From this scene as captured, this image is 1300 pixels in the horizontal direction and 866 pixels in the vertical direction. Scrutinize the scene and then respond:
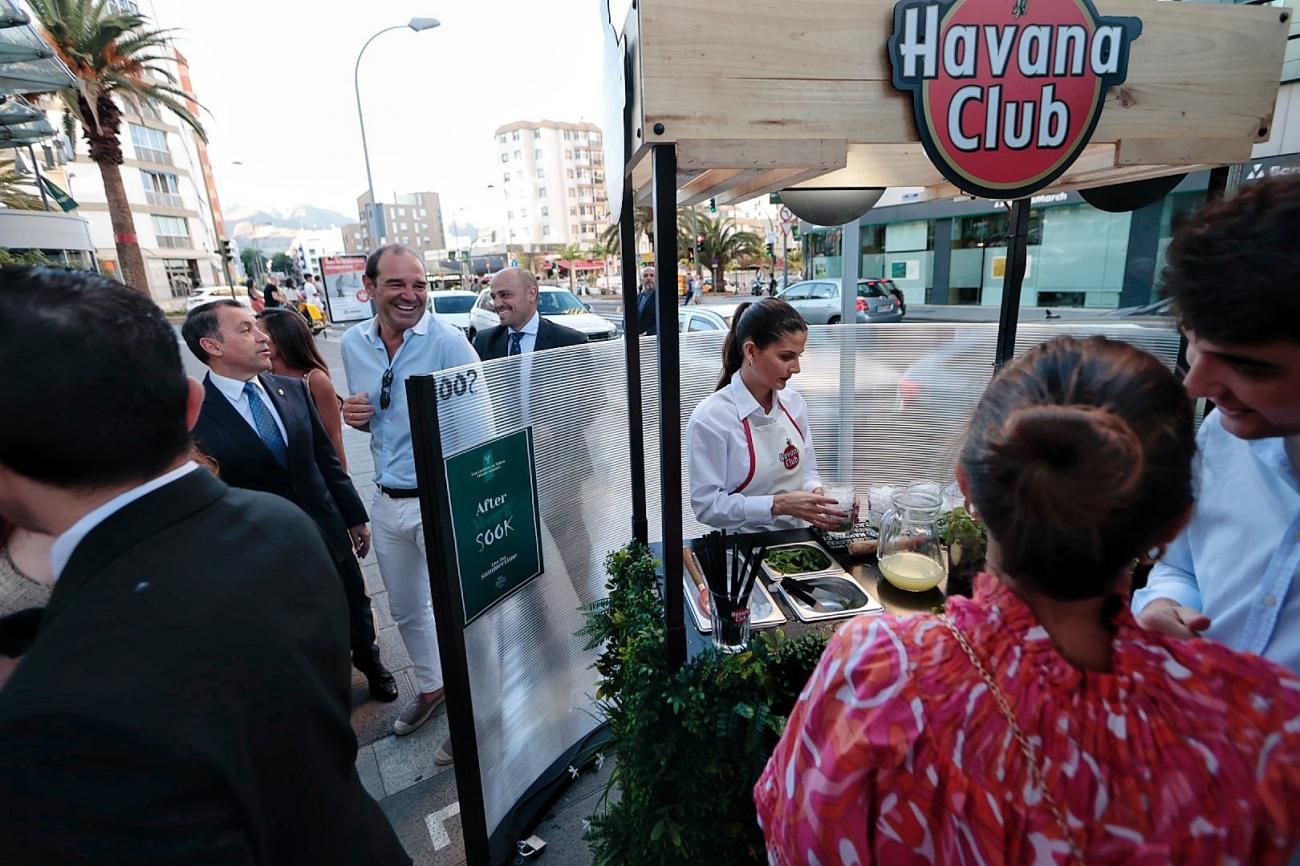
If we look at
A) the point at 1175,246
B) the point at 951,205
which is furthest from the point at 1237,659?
the point at 951,205

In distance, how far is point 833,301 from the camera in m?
14.3

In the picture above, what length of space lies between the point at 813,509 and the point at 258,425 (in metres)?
2.21

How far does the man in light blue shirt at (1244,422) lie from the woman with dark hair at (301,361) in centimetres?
→ 340

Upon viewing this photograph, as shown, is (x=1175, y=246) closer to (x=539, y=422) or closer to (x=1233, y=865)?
(x=1233, y=865)

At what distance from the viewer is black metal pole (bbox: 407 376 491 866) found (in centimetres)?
167

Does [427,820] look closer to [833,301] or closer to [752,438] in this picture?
[752,438]

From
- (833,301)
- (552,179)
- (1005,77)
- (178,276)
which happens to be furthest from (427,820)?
(552,179)

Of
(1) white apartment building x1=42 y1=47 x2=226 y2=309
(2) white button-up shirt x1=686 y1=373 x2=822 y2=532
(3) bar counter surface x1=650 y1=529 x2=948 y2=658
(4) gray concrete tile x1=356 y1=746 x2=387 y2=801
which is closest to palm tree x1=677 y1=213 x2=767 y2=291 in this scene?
(1) white apartment building x1=42 y1=47 x2=226 y2=309

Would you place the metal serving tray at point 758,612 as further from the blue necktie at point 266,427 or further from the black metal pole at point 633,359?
the blue necktie at point 266,427

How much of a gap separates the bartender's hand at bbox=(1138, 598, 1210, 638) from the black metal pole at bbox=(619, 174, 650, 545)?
5.03 feet

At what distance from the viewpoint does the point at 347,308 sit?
74.5ft

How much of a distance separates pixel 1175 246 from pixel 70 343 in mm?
1616

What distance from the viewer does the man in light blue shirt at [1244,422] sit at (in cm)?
87

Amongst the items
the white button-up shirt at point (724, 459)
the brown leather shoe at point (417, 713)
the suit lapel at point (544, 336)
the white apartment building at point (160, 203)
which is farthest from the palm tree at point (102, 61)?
the white apartment building at point (160, 203)
